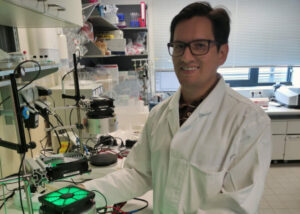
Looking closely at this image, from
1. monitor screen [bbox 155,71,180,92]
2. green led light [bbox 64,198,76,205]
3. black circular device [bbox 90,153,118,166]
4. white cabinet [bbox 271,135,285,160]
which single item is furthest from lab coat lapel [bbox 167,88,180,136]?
monitor screen [bbox 155,71,180,92]

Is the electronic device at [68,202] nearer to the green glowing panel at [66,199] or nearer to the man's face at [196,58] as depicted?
the green glowing panel at [66,199]

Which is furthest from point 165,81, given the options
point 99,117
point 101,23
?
point 99,117

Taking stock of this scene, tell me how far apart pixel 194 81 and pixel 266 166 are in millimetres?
423

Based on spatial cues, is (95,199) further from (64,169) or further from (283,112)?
(283,112)

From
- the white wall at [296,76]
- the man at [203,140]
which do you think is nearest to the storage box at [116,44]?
the man at [203,140]

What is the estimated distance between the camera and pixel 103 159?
1.46 m

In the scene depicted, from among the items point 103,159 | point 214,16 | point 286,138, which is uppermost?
point 214,16

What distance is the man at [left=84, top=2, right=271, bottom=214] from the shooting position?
83cm

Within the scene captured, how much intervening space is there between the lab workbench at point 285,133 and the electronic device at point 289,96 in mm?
87

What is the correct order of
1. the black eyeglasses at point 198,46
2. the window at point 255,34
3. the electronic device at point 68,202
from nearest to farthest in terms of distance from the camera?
the electronic device at point 68,202
the black eyeglasses at point 198,46
the window at point 255,34

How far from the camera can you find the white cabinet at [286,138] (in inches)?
130

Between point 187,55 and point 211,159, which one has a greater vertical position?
point 187,55

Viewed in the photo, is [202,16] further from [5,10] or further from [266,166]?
[5,10]

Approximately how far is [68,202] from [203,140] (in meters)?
0.53
